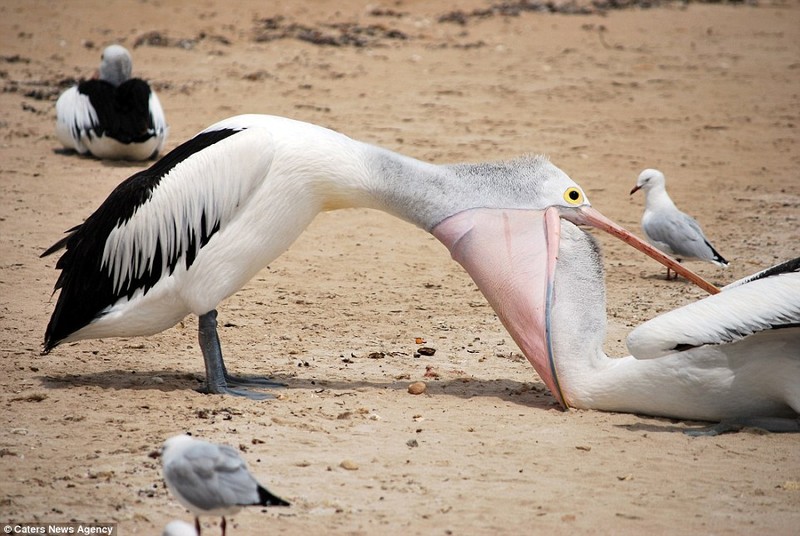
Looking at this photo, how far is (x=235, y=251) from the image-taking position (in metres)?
5.04

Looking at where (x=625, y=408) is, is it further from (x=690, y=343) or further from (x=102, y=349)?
(x=102, y=349)

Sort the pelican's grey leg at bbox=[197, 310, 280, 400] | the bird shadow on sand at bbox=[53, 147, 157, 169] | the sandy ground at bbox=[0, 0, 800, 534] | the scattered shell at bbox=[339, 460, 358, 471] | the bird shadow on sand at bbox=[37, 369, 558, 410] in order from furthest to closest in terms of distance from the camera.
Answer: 1. the bird shadow on sand at bbox=[53, 147, 157, 169]
2. the bird shadow on sand at bbox=[37, 369, 558, 410]
3. the pelican's grey leg at bbox=[197, 310, 280, 400]
4. the scattered shell at bbox=[339, 460, 358, 471]
5. the sandy ground at bbox=[0, 0, 800, 534]

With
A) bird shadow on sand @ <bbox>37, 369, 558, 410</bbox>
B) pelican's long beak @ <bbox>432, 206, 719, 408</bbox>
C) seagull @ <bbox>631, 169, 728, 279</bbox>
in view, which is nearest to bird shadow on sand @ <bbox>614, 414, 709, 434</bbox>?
pelican's long beak @ <bbox>432, 206, 719, 408</bbox>

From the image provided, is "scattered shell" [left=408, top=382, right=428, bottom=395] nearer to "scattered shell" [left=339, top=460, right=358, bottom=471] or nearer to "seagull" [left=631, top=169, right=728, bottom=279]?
"scattered shell" [left=339, top=460, right=358, bottom=471]

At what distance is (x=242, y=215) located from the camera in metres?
5.05

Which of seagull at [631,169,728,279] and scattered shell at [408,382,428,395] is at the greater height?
seagull at [631,169,728,279]

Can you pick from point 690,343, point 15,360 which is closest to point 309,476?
point 690,343

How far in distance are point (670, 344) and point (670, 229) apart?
3072 millimetres

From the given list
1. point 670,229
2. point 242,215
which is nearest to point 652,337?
point 242,215

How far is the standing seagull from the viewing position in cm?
961

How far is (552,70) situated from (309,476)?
31.1ft

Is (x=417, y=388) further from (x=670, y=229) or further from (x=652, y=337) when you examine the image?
(x=670, y=229)

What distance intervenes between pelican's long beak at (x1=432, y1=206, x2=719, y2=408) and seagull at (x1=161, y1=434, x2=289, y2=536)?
5.95ft

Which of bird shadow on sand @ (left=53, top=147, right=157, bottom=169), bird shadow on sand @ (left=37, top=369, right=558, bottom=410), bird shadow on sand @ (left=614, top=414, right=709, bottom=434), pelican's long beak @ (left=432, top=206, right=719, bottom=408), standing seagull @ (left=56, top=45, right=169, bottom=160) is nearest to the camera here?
bird shadow on sand @ (left=614, top=414, right=709, bottom=434)
